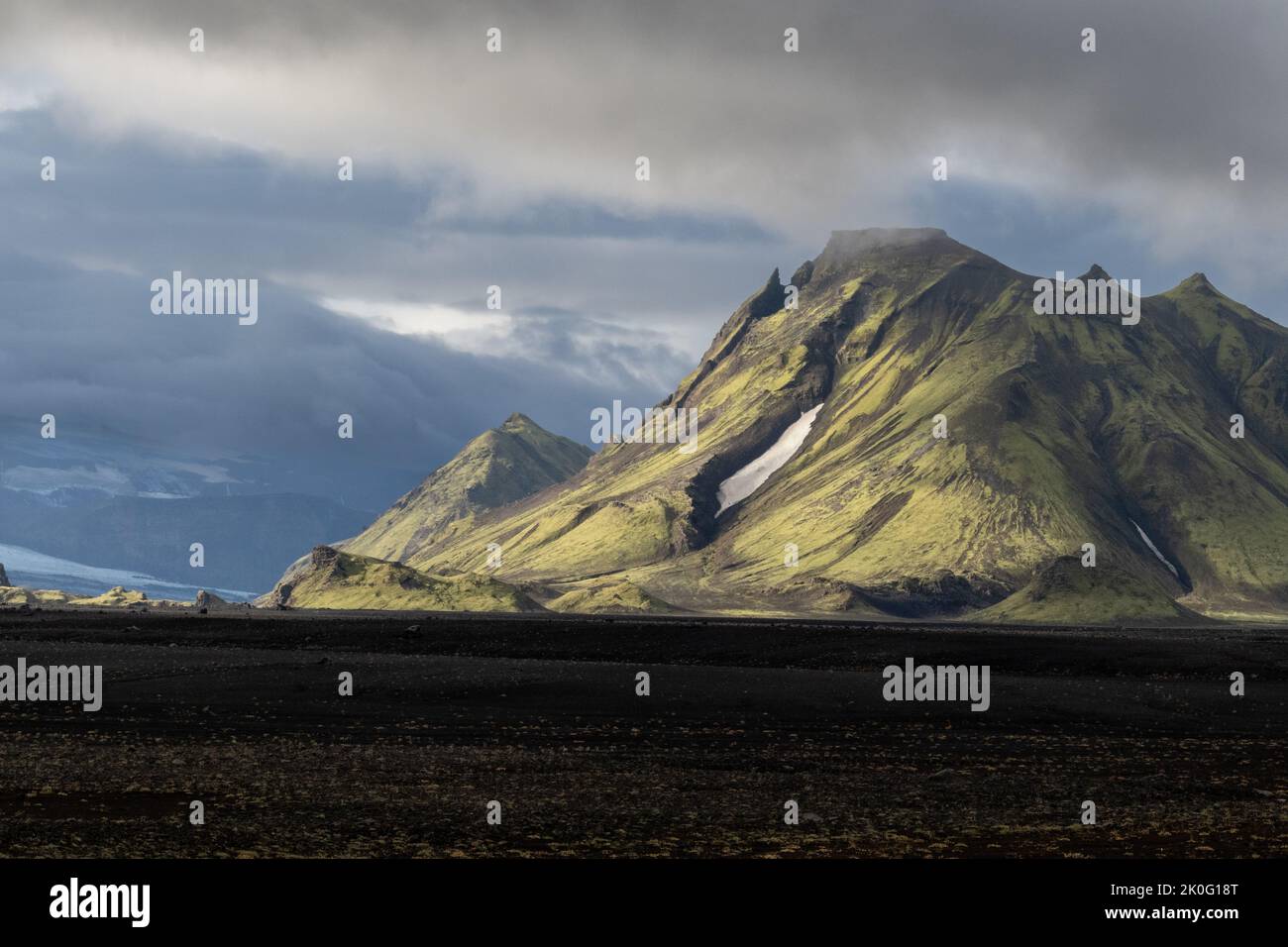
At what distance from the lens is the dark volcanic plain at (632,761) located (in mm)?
37219

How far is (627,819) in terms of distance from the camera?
40062 millimetres

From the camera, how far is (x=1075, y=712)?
73.1 meters

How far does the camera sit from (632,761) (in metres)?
52.0

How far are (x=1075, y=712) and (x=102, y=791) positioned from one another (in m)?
49.5

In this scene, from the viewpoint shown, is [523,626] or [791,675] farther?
[523,626]

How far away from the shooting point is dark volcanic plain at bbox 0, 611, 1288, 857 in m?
37.2
